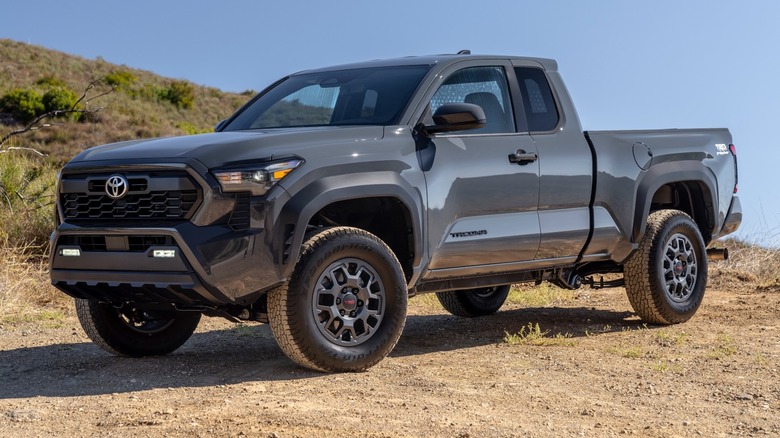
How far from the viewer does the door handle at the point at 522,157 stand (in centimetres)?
771

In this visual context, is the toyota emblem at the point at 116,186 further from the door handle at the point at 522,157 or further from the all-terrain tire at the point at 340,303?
the door handle at the point at 522,157

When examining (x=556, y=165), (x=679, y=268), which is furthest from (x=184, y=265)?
(x=679, y=268)

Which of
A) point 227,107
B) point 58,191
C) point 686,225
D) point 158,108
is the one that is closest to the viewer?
point 58,191

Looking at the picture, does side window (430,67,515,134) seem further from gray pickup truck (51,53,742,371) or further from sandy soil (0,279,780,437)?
sandy soil (0,279,780,437)

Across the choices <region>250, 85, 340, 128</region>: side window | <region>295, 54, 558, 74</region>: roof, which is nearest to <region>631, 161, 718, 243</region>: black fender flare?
<region>295, 54, 558, 74</region>: roof

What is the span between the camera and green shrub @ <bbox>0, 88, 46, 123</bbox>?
34.8 m

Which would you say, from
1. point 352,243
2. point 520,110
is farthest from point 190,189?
point 520,110

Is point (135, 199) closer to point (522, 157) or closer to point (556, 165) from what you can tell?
point (522, 157)

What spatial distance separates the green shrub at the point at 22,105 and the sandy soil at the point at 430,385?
2690 centimetres

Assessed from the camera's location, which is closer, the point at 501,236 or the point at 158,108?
the point at 501,236

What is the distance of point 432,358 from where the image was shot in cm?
766

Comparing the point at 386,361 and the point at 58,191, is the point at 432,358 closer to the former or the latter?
the point at 386,361

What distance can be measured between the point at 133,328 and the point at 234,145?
2.10 metres

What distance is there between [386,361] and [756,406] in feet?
8.00
